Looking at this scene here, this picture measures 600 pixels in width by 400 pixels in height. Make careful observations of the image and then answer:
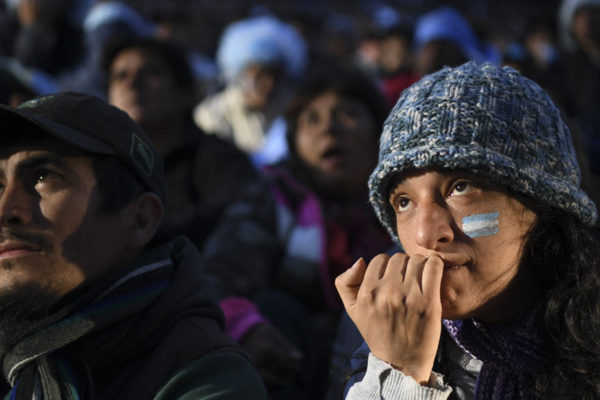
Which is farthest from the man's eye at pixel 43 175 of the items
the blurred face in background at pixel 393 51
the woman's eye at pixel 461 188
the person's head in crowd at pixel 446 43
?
the blurred face in background at pixel 393 51

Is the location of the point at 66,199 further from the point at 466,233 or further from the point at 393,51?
the point at 393,51

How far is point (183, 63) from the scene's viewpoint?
4.73 meters

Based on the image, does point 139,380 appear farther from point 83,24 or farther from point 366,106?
point 83,24

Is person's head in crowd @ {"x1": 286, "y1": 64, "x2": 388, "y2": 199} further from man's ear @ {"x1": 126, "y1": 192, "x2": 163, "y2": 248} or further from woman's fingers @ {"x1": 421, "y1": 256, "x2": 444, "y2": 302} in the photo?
woman's fingers @ {"x1": 421, "y1": 256, "x2": 444, "y2": 302}

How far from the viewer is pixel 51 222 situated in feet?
6.79

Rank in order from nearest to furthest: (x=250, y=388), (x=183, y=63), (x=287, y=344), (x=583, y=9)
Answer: (x=250, y=388) → (x=287, y=344) → (x=183, y=63) → (x=583, y=9)

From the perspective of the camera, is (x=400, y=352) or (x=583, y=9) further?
(x=583, y=9)

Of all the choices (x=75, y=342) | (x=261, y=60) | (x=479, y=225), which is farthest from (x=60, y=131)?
(x=261, y=60)

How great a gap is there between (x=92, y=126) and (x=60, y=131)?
4.8 inches

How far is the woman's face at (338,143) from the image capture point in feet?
12.9

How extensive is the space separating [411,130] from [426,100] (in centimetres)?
9

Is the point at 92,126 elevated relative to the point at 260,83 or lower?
lower

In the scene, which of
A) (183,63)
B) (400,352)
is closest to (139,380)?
(400,352)

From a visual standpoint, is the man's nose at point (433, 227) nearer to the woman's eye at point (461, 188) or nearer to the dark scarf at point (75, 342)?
the woman's eye at point (461, 188)
